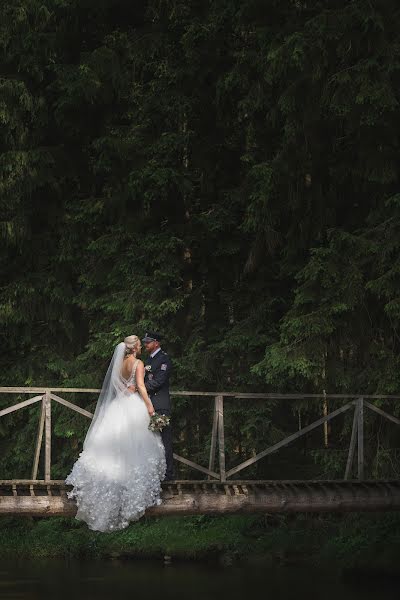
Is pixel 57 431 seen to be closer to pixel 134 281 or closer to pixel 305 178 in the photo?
pixel 134 281

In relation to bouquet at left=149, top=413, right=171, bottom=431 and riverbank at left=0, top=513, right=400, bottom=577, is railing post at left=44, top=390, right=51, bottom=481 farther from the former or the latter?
riverbank at left=0, top=513, right=400, bottom=577

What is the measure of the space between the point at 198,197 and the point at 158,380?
716 cm

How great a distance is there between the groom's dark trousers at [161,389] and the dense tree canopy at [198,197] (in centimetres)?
252

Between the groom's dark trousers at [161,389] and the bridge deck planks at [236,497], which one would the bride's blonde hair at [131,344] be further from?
the bridge deck planks at [236,497]

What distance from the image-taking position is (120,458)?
1023 cm

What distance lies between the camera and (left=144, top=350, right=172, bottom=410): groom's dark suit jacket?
10.6 metres

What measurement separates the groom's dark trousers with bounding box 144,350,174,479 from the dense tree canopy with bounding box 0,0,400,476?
8.27 feet

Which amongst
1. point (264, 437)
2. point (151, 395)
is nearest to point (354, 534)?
point (264, 437)

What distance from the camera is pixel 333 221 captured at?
14875 mm

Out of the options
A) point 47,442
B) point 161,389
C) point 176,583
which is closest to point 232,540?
point 176,583

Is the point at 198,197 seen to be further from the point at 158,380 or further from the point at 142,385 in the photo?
→ the point at 142,385

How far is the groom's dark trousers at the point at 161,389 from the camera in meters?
10.5

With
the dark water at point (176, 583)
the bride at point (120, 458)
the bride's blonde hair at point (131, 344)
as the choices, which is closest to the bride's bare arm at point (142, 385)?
the bride at point (120, 458)

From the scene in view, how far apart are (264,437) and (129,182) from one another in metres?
4.25
